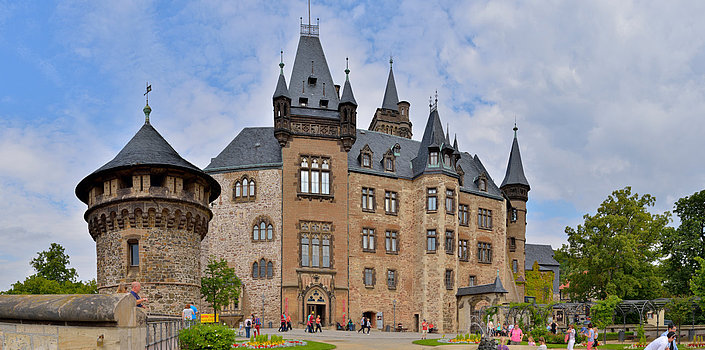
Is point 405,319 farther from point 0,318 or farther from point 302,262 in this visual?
point 0,318

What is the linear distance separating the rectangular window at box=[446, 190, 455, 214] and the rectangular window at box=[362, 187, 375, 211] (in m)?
6.29

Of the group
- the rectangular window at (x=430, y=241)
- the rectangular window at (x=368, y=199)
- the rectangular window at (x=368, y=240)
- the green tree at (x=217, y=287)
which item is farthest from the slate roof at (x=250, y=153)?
the rectangular window at (x=430, y=241)

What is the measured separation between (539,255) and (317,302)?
52526 millimetres

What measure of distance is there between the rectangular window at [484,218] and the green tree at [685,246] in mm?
14441

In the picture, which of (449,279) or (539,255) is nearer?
(449,279)

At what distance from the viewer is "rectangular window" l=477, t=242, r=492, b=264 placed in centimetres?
5914

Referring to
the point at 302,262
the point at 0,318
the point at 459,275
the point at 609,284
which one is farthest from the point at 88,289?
the point at 0,318

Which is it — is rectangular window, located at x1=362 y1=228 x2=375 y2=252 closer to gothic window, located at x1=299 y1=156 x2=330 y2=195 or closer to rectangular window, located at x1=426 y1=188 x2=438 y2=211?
gothic window, located at x1=299 y1=156 x2=330 y2=195

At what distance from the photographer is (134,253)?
29.6 meters

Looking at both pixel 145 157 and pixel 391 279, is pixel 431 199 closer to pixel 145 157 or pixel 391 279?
pixel 391 279

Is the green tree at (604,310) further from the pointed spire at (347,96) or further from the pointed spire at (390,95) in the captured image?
the pointed spire at (390,95)

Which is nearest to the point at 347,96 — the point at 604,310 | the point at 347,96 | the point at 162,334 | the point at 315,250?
the point at 347,96

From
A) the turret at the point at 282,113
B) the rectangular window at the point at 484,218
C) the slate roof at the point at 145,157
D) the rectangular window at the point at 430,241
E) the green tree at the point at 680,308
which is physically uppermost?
the turret at the point at 282,113

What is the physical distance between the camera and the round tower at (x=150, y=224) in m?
29.1
